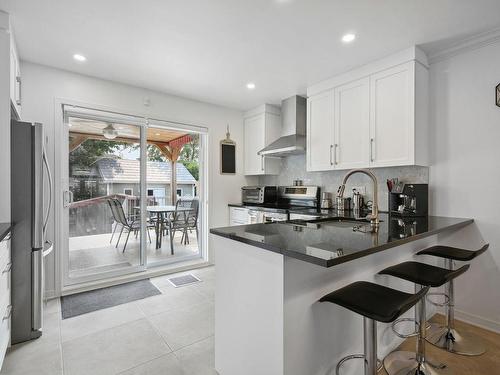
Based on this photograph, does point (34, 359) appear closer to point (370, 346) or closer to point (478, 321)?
point (370, 346)

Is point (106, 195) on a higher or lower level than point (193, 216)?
higher

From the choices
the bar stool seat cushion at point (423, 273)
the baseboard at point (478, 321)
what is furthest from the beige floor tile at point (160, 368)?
the baseboard at point (478, 321)

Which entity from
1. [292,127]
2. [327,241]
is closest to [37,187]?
[327,241]

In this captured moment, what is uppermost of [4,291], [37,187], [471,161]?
[471,161]

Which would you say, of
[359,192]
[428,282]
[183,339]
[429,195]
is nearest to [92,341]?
[183,339]

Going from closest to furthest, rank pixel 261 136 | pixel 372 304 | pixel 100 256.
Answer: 1. pixel 372 304
2. pixel 100 256
3. pixel 261 136

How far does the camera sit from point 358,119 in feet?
9.32

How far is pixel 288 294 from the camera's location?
48.4 inches

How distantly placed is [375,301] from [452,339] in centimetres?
145

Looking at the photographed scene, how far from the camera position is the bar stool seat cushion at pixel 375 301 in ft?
3.61

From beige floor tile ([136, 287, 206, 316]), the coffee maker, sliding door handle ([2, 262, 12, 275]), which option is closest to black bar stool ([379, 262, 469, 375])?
the coffee maker

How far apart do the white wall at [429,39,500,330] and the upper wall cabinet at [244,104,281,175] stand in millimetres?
2135

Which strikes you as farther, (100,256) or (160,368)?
(100,256)

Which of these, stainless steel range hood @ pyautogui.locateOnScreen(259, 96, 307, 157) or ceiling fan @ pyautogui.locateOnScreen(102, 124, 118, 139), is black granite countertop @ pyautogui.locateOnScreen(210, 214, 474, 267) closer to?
stainless steel range hood @ pyautogui.locateOnScreen(259, 96, 307, 157)
